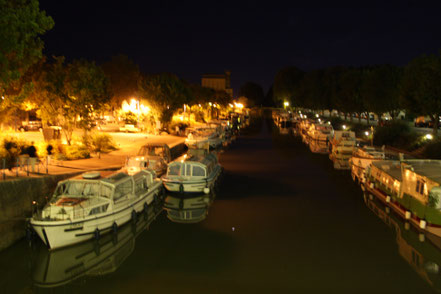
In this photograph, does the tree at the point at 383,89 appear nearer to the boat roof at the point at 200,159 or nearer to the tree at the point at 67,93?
the boat roof at the point at 200,159

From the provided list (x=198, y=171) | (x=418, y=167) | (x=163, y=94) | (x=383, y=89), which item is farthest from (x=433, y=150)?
(x=163, y=94)

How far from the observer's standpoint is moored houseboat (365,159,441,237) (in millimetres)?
17094

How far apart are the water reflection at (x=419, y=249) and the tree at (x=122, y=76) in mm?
54779

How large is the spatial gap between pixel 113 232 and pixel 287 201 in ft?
35.4

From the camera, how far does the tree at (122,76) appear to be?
67.9 metres

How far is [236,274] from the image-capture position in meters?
13.9

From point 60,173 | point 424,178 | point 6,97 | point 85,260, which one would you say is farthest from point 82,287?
point 424,178

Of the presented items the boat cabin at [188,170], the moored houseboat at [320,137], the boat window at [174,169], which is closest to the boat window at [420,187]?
the boat cabin at [188,170]

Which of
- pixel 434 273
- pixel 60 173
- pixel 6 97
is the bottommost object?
pixel 434 273

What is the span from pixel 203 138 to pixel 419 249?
29.5 meters

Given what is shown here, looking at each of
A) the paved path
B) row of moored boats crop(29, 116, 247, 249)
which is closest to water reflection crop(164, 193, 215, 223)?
row of moored boats crop(29, 116, 247, 249)

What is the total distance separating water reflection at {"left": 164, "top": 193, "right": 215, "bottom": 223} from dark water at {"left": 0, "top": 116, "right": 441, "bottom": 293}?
373mm

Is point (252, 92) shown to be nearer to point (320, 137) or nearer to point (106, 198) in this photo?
point (320, 137)

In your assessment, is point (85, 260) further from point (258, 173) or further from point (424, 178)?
point (258, 173)
